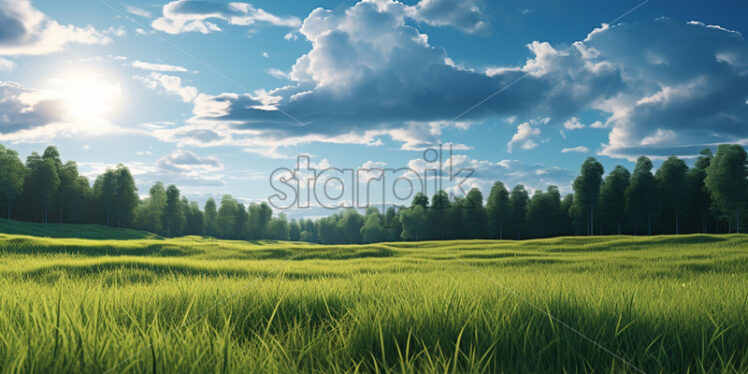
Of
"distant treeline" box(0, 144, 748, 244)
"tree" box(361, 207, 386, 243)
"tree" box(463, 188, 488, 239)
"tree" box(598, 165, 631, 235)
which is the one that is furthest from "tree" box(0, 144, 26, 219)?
"tree" box(598, 165, 631, 235)

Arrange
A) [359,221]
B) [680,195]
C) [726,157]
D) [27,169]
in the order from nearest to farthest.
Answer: [726,157]
[680,195]
[27,169]
[359,221]

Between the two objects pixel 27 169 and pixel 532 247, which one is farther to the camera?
pixel 27 169

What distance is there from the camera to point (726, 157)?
39.6 metres

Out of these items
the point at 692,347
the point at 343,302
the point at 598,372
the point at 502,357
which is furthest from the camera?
the point at 343,302

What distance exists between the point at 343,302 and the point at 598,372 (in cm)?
235

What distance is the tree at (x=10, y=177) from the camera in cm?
5172

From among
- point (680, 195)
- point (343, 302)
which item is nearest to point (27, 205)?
point (343, 302)

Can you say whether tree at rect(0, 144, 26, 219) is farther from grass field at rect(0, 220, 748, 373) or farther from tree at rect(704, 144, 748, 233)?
tree at rect(704, 144, 748, 233)

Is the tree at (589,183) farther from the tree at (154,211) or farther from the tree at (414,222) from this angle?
the tree at (154,211)

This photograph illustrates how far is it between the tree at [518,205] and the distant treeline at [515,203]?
147 mm

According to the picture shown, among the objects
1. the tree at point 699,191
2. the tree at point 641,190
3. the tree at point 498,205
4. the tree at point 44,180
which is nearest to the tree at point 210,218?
the tree at point 44,180

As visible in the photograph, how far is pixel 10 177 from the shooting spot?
2045 inches

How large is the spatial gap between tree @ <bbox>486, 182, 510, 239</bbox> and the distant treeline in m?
0.15

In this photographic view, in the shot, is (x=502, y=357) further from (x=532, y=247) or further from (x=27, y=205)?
(x=27, y=205)
